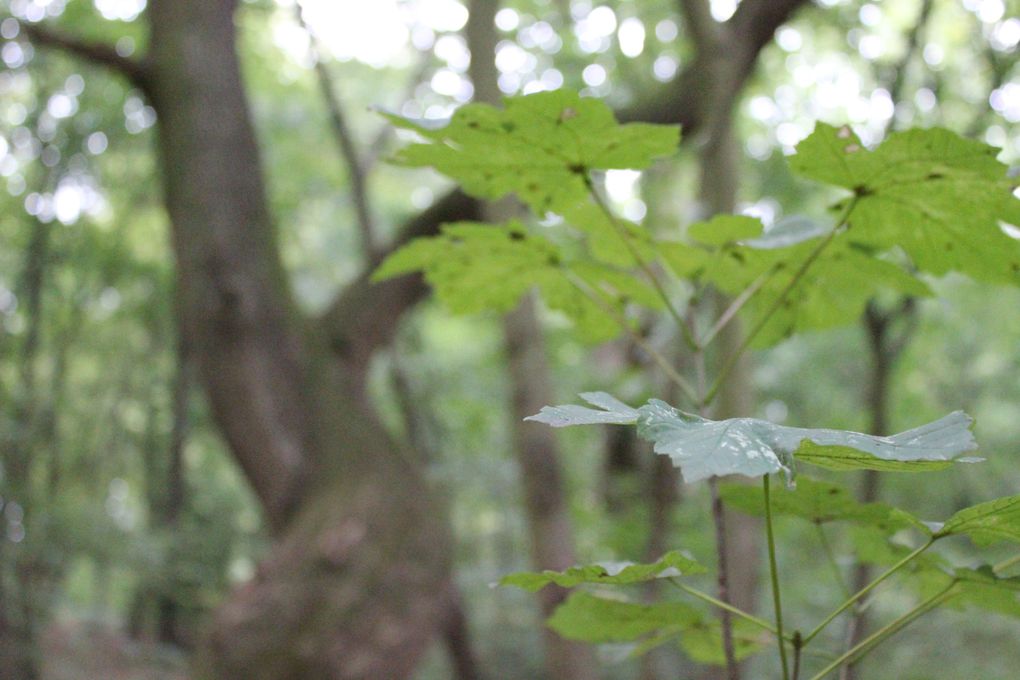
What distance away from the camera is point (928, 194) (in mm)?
849

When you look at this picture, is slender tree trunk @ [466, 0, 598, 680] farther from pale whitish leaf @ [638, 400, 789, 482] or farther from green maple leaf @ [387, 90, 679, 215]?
pale whitish leaf @ [638, 400, 789, 482]

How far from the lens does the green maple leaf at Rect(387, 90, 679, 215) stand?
2.81 feet

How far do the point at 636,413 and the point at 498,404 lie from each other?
28.8ft

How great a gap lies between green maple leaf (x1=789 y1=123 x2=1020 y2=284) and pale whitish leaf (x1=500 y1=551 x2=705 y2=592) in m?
0.42

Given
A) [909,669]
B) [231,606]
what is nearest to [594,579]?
[231,606]

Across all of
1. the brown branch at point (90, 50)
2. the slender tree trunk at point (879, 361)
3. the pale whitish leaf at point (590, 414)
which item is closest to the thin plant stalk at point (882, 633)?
the pale whitish leaf at point (590, 414)

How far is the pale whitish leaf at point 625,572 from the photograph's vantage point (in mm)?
670

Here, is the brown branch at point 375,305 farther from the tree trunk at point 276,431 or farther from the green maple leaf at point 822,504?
the green maple leaf at point 822,504

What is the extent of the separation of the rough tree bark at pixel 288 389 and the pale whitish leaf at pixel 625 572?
3283 millimetres

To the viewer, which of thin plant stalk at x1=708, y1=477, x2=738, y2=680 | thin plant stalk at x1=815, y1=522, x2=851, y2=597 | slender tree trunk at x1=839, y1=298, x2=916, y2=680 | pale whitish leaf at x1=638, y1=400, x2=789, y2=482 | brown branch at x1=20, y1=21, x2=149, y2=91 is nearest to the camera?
pale whitish leaf at x1=638, y1=400, x2=789, y2=482

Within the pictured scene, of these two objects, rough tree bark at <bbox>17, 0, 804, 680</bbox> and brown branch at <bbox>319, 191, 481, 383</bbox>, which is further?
brown branch at <bbox>319, 191, 481, 383</bbox>

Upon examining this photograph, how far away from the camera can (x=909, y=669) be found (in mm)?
6570

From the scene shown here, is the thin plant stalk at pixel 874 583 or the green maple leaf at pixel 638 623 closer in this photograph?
the thin plant stalk at pixel 874 583

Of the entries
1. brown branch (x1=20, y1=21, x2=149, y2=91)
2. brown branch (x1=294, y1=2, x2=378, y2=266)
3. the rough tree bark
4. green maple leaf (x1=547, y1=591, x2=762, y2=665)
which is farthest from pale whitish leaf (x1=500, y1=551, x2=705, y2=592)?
brown branch (x1=294, y1=2, x2=378, y2=266)
